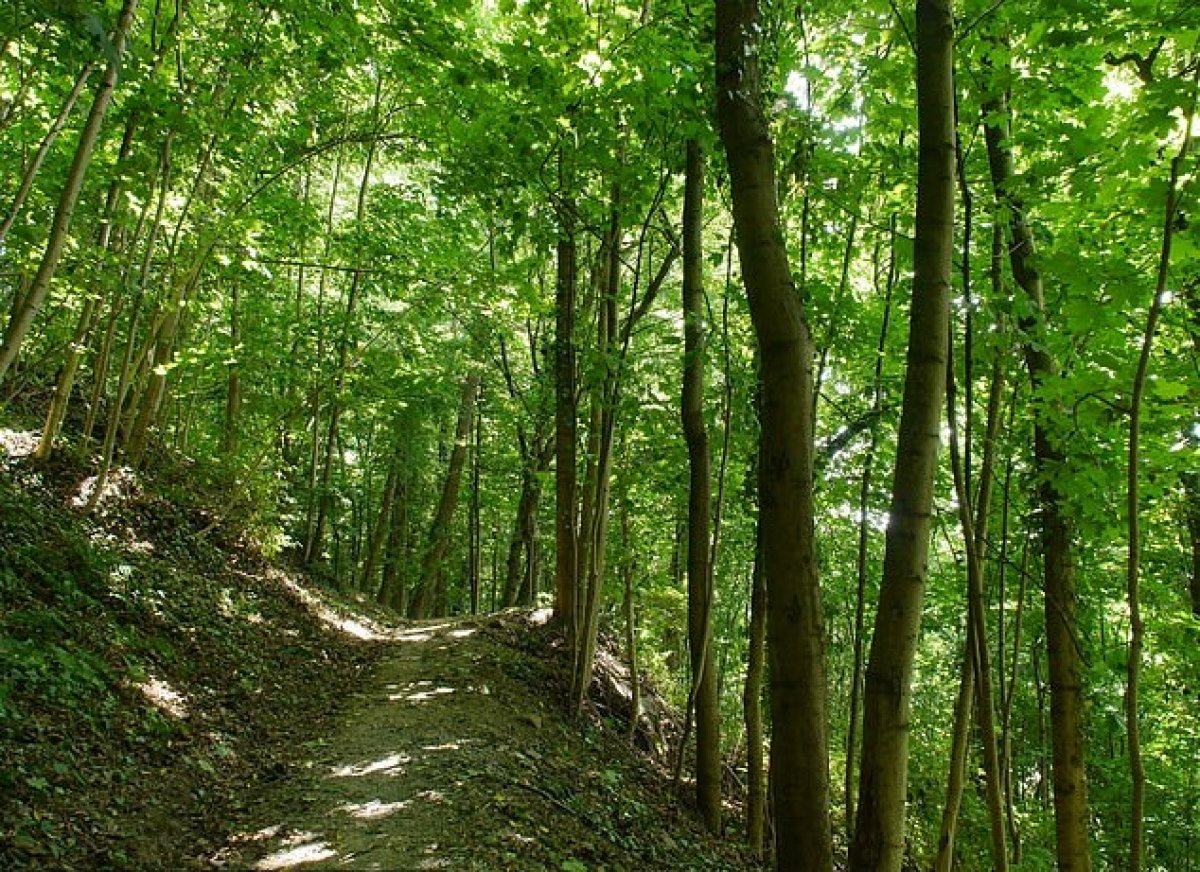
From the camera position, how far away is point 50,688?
4.61 m

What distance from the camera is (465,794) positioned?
5.06m

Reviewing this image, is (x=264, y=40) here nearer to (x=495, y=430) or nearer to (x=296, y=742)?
(x=296, y=742)

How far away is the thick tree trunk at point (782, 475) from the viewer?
3006mm

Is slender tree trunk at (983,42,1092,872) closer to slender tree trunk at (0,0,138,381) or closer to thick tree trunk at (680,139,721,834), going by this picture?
thick tree trunk at (680,139,721,834)

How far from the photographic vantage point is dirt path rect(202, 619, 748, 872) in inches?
167

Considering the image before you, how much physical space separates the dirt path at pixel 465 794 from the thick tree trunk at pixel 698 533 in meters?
0.40

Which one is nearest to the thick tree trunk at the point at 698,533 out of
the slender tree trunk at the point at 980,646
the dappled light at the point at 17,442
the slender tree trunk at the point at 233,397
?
the slender tree trunk at the point at 980,646

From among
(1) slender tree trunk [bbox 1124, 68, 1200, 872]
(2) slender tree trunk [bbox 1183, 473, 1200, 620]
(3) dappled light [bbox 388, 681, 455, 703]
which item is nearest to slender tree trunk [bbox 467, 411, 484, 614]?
(3) dappled light [bbox 388, 681, 455, 703]

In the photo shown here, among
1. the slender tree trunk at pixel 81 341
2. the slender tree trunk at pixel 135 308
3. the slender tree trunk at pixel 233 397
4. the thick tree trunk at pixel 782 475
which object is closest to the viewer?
the thick tree trunk at pixel 782 475

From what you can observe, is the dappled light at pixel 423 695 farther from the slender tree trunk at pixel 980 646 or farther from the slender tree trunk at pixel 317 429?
the slender tree trunk at pixel 980 646

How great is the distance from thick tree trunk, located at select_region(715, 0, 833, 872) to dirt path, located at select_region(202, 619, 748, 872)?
197 centimetres

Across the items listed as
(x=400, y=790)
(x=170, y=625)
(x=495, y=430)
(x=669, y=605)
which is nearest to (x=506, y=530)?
(x=495, y=430)

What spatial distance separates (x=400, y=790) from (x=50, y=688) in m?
2.17

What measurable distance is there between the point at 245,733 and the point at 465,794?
1.98 metres
